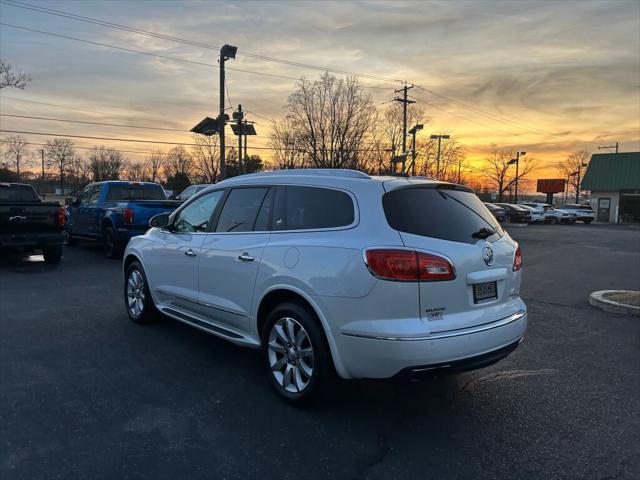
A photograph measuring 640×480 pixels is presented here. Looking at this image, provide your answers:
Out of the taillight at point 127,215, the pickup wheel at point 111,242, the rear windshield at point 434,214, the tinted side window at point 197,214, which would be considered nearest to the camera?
the rear windshield at point 434,214

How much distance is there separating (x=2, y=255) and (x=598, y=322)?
545 inches

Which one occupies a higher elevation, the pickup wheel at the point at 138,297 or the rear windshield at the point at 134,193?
the rear windshield at the point at 134,193

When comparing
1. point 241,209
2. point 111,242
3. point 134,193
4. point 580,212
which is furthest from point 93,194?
point 580,212

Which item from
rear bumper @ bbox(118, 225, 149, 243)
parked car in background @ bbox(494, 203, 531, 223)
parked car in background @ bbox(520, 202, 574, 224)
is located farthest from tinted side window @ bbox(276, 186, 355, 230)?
parked car in background @ bbox(520, 202, 574, 224)

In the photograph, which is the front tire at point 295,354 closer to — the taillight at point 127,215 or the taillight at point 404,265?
the taillight at point 404,265

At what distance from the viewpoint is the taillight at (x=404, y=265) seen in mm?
3156

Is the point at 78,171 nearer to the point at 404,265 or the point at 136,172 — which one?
the point at 136,172

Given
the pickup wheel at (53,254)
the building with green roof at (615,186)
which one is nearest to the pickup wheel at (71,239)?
the pickup wheel at (53,254)

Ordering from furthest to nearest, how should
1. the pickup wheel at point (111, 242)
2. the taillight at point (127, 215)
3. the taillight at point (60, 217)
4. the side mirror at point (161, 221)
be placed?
the pickup wheel at point (111, 242) < the taillight at point (127, 215) < the taillight at point (60, 217) < the side mirror at point (161, 221)

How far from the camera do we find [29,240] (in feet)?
34.1

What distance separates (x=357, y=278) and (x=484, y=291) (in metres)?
1.01

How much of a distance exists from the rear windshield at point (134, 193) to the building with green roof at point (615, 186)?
5162 centimetres

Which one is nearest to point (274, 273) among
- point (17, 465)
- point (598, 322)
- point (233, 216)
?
point (233, 216)

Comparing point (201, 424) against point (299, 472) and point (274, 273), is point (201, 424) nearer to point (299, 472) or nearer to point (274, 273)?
point (299, 472)
